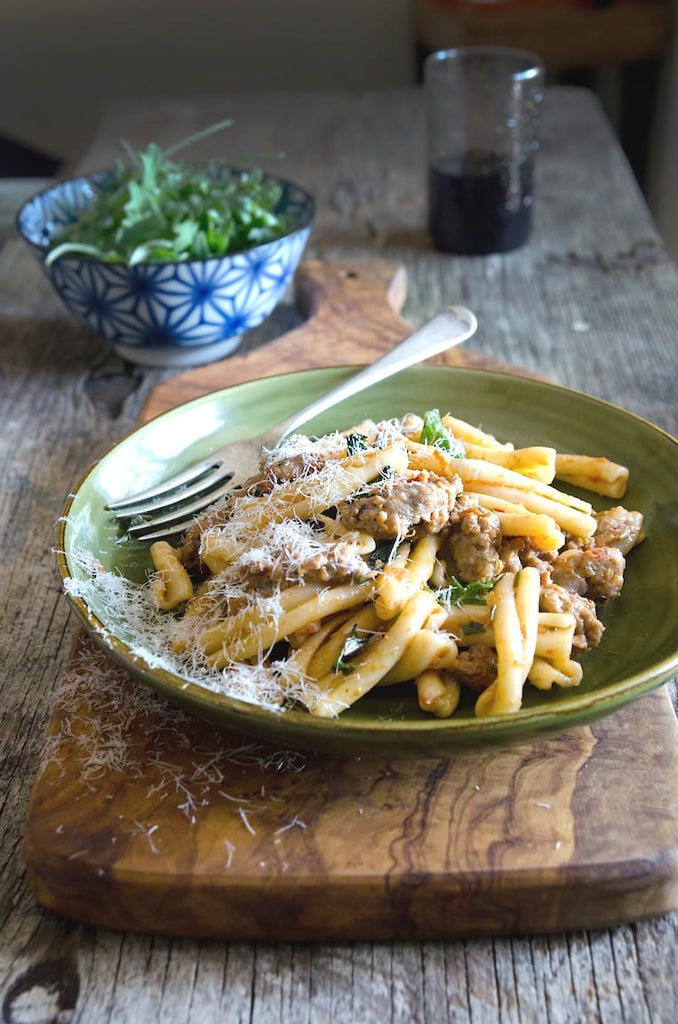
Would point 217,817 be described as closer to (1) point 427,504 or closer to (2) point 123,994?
(2) point 123,994

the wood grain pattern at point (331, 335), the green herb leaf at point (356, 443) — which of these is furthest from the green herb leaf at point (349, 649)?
the wood grain pattern at point (331, 335)

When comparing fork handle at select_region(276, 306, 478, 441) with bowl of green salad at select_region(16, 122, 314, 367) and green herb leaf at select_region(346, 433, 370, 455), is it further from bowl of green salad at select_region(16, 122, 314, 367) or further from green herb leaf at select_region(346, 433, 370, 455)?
bowl of green salad at select_region(16, 122, 314, 367)

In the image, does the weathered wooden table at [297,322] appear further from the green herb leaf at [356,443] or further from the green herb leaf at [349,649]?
the green herb leaf at [356,443]

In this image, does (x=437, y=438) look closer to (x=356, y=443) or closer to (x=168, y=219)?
(x=356, y=443)

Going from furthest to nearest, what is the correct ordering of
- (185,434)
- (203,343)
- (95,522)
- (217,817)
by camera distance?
(203,343) → (185,434) → (95,522) → (217,817)

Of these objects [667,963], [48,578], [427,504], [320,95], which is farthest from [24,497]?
[320,95]

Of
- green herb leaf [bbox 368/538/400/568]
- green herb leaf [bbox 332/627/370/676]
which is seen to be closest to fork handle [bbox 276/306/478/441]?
green herb leaf [bbox 368/538/400/568]

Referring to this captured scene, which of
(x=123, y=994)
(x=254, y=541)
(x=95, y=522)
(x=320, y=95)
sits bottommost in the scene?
(x=320, y=95)
